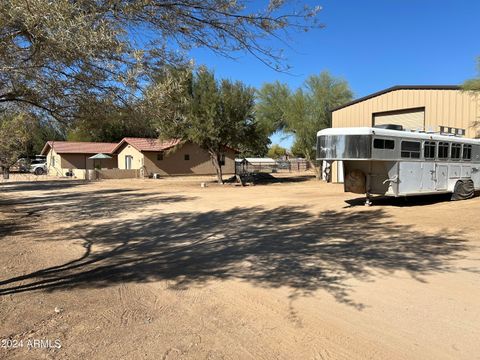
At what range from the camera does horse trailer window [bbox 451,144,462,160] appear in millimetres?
14553

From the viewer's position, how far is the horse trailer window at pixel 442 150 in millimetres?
14039

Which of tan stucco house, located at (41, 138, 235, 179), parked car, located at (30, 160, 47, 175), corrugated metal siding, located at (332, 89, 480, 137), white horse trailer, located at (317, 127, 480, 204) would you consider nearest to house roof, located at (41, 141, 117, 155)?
tan stucco house, located at (41, 138, 235, 179)

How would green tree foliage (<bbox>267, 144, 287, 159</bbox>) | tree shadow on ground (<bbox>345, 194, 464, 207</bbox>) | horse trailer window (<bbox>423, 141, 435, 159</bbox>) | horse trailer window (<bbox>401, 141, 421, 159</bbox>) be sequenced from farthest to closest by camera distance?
green tree foliage (<bbox>267, 144, 287, 159</bbox>)
tree shadow on ground (<bbox>345, 194, 464, 207</bbox>)
horse trailer window (<bbox>423, 141, 435, 159</bbox>)
horse trailer window (<bbox>401, 141, 421, 159</bbox>)

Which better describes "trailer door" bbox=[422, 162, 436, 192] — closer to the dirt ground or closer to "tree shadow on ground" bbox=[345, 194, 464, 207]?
"tree shadow on ground" bbox=[345, 194, 464, 207]

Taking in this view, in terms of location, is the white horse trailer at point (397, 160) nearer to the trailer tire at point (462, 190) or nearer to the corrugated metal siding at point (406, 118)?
the trailer tire at point (462, 190)

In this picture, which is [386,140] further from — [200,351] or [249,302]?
[200,351]

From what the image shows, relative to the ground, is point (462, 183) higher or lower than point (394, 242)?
higher

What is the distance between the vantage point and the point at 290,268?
662cm

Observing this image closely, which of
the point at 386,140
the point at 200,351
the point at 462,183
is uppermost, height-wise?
the point at 386,140

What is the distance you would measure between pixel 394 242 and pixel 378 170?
15.9 feet

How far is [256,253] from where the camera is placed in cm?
788

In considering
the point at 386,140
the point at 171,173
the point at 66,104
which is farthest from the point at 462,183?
the point at 171,173

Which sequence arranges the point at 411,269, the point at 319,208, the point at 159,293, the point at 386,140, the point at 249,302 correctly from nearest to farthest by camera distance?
1. the point at 249,302
2. the point at 159,293
3. the point at 411,269
4. the point at 386,140
5. the point at 319,208

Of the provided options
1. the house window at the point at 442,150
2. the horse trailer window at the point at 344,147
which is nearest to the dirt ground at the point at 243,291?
the horse trailer window at the point at 344,147
